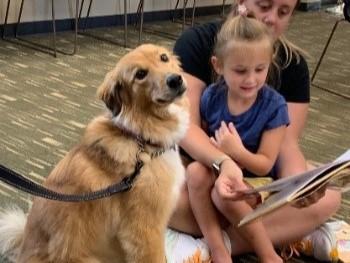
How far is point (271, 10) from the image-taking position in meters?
2.04

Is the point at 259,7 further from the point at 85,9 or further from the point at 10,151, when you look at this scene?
the point at 85,9

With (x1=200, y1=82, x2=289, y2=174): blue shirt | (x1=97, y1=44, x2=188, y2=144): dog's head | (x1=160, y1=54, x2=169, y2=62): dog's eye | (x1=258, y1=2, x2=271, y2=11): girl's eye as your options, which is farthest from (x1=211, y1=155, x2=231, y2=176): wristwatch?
(x1=258, y1=2, x2=271, y2=11): girl's eye

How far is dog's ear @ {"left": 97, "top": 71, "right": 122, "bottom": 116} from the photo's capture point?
5.40ft

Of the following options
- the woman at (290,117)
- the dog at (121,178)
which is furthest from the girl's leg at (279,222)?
the dog at (121,178)

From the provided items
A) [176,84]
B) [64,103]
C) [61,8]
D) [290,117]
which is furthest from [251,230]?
[61,8]

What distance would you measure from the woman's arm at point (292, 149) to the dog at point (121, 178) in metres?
0.56

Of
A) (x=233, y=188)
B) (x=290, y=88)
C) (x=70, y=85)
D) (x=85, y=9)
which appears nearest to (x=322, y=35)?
(x=85, y=9)

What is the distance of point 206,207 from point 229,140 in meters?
0.25

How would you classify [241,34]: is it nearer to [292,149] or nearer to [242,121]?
[242,121]

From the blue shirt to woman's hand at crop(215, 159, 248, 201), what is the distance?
0.51 ft

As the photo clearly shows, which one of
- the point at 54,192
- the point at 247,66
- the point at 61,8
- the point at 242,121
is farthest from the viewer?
the point at 61,8

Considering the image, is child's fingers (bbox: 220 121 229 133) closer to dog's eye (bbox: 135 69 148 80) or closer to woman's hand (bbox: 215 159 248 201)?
woman's hand (bbox: 215 159 248 201)

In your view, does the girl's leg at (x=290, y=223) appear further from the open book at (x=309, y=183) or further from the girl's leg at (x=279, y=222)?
the open book at (x=309, y=183)

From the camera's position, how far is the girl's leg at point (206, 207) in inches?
78.1
